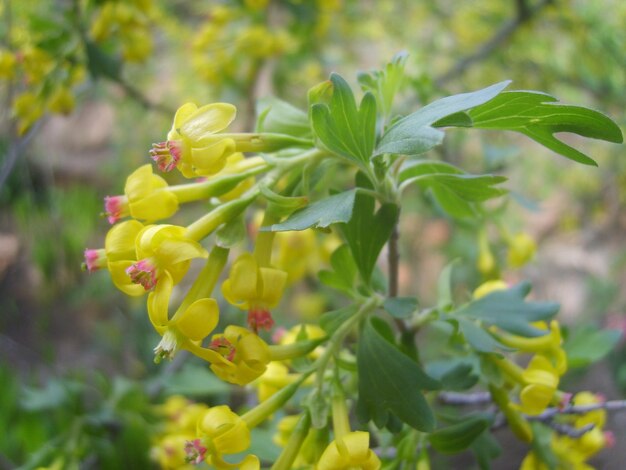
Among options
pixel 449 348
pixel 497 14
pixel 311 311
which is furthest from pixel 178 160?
pixel 497 14

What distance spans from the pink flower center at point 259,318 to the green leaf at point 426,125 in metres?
0.20

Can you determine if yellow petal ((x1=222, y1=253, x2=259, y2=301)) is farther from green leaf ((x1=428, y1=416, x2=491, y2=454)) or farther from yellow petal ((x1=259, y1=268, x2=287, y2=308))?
green leaf ((x1=428, y1=416, x2=491, y2=454))

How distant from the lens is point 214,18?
1661mm

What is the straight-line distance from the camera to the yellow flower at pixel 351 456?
0.54 m

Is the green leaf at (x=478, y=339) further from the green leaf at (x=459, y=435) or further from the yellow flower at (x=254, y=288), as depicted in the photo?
the yellow flower at (x=254, y=288)

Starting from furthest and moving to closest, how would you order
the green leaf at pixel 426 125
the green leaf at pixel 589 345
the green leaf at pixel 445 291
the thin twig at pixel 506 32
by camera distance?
the thin twig at pixel 506 32
the green leaf at pixel 589 345
the green leaf at pixel 445 291
the green leaf at pixel 426 125

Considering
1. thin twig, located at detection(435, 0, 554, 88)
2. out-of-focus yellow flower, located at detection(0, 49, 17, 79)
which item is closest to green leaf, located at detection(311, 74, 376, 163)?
out-of-focus yellow flower, located at detection(0, 49, 17, 79)

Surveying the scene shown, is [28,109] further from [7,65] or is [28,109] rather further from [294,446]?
[294,446]

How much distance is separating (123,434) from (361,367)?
730 millimetres

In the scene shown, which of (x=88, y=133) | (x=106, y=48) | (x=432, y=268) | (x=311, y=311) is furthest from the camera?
(x=88, y=133)

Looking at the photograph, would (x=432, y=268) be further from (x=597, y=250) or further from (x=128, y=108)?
(x=128, y=108)

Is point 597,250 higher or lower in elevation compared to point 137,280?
lower

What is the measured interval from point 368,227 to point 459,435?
0.28 m

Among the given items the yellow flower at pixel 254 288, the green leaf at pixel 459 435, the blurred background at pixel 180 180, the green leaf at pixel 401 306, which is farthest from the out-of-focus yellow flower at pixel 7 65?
the green leaf at pixel 459 435
